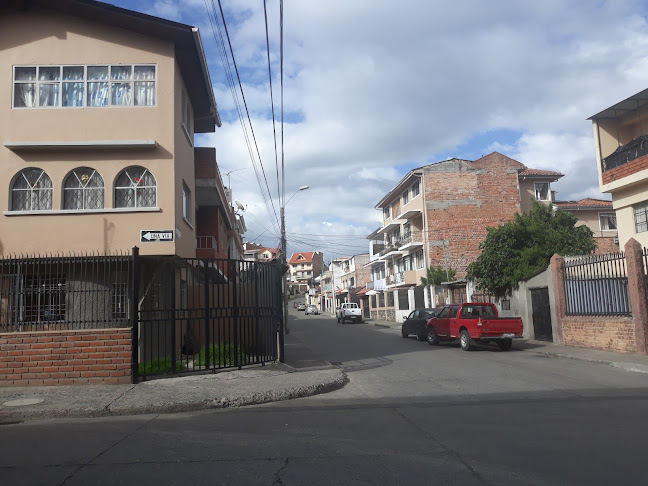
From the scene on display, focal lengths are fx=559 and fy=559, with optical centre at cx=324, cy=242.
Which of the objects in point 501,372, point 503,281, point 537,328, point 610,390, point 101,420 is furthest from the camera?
point 503,281

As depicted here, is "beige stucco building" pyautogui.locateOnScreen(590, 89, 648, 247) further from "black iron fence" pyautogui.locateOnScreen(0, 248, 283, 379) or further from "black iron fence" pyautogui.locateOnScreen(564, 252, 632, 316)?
"black iron fence" pyautogui.locateOnScreen(0, 248, 283, 379)

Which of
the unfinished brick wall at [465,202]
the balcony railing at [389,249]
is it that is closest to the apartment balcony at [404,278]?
the balcony railing at [389,249]

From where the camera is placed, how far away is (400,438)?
6.56 m

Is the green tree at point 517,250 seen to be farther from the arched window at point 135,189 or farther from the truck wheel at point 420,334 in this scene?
the arched window at point 135,189

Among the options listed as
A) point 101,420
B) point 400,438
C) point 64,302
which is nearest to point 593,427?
point 400,438

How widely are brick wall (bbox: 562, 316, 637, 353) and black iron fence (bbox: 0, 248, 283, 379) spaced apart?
31.4 feet

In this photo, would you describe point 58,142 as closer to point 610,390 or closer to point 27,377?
point 27,377

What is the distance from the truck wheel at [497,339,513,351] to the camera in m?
18.6

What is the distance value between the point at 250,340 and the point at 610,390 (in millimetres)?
7377

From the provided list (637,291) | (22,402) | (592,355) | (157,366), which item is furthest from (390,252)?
(22,402)

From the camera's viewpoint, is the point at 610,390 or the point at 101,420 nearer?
the point at 101,420

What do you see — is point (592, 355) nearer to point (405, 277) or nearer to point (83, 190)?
point (83, 190)

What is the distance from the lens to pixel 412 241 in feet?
141

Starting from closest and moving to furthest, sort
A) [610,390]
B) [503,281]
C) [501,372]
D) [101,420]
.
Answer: [101,420]
[610,390]
[501,372]
[503,281]
